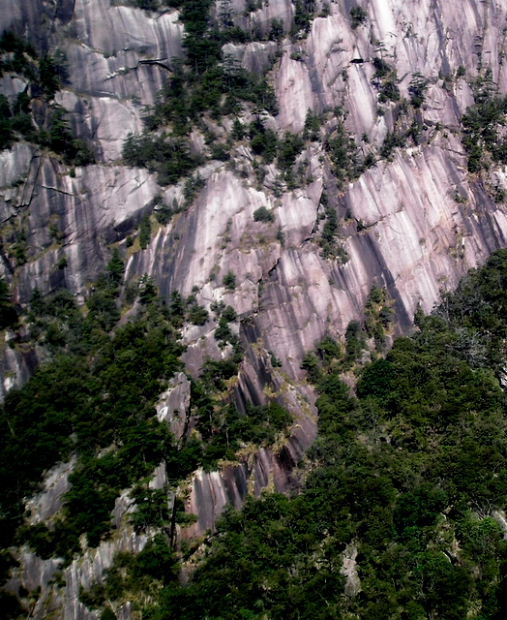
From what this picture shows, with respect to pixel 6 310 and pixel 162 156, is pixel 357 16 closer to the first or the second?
pixel 162 156

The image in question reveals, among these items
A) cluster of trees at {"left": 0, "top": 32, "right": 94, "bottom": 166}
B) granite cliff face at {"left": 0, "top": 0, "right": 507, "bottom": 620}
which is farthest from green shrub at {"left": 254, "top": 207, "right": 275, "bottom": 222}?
cluster of trees at {"left": 0, "top": 32, "right": 94, "bottom": 166}

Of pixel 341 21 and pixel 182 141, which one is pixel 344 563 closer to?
pixel 182 141

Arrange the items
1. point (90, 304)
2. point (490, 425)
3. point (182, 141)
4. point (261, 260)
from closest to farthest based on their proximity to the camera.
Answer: point (490, 425) < point (90, 304) < point (261, 260) < point (182, 141)

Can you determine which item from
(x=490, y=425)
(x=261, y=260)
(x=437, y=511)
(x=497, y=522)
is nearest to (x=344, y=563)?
(x=437, y=511)

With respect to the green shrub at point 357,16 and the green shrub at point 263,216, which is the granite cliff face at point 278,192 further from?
the green shrub at point 263,216

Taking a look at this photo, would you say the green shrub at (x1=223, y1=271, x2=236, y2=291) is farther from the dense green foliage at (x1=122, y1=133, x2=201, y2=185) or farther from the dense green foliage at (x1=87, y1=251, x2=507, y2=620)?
the dense green foliage at (x1=122, y1=133, x2=201, y2=185)

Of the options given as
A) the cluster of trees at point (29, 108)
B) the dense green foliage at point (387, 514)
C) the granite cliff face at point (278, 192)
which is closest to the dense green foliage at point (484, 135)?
the granite cliff face at point (278, 192)
